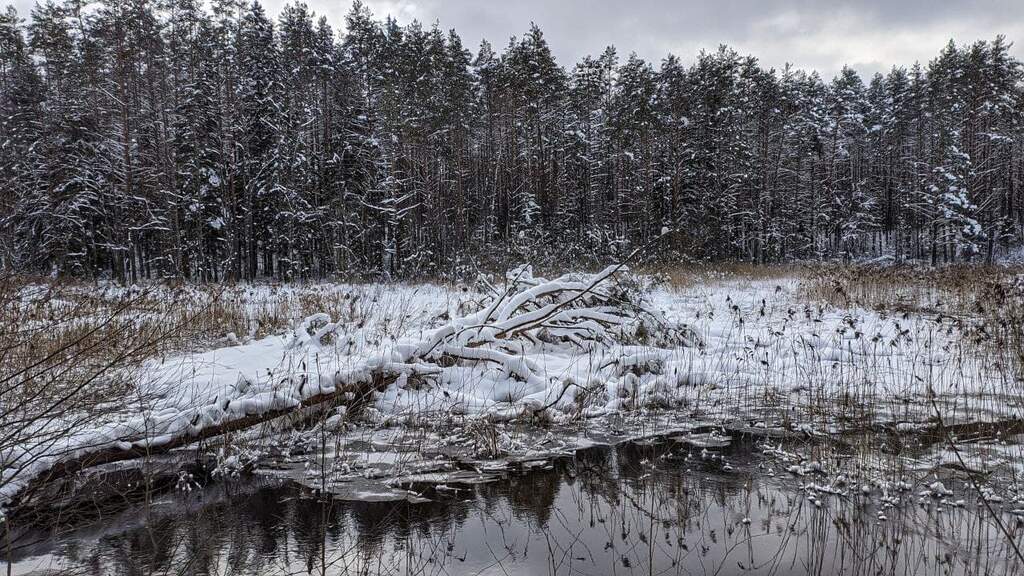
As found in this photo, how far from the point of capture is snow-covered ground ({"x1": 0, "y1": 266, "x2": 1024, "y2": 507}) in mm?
4707

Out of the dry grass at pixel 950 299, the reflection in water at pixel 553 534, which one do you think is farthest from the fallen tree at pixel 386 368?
the dry grass at pixel 950 299

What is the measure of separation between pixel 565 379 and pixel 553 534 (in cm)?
281

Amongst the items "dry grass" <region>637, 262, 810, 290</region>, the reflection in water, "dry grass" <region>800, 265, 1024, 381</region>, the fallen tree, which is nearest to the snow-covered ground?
the fallen tree

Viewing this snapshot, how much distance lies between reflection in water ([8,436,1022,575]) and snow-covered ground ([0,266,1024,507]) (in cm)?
89

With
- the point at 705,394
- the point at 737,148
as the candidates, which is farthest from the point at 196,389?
the point at 737,148

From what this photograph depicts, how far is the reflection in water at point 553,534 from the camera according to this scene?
2.69m

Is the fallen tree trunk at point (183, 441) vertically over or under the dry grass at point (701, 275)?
under

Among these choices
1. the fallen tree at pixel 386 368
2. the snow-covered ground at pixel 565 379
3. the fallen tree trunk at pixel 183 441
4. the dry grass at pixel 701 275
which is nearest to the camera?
the fallen tree trunk at pixel 183 441

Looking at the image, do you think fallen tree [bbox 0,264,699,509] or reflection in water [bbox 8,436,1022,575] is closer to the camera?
reflection in water [bbox 8,436,1022,575]

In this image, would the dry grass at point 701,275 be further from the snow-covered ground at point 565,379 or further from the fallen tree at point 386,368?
the snow-covered ground at point 565,379

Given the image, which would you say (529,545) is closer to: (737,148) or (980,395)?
(980,395)

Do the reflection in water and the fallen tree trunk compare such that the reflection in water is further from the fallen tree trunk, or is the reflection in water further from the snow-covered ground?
the snow-covered ground

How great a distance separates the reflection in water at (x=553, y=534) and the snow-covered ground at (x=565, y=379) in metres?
0.89

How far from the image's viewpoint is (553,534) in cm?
307
